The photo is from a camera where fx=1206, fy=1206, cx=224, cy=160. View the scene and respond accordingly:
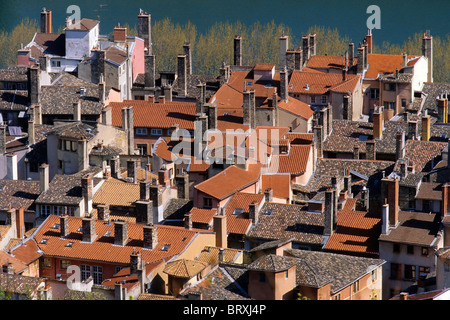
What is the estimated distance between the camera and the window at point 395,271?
46.9m

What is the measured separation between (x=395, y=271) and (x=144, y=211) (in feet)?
34.4

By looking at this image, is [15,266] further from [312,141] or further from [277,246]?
[312,141]

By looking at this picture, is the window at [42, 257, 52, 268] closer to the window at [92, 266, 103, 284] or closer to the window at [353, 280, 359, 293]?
the window at [92, 266, 103, 284]

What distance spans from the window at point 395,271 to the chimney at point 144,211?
10.1 meters

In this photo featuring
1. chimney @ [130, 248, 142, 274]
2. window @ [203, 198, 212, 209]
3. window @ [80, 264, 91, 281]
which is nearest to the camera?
chimney @ [130, 248, 142, 274]

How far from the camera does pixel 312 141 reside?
60531 millimetres

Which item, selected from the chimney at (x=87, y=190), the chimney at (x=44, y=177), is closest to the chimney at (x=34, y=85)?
the chimney at (x=44, y=177)

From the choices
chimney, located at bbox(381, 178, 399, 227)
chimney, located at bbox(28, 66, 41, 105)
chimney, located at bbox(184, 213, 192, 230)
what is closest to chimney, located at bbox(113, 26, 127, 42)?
chimney, located at bbox(28, 66, 41, 105)

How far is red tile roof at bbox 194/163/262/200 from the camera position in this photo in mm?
52406

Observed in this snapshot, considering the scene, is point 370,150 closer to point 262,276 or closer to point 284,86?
point 284,86

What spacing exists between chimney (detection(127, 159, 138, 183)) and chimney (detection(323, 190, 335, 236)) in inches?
394

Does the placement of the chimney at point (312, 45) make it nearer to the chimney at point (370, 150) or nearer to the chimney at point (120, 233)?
the chimney at point (370, 150)

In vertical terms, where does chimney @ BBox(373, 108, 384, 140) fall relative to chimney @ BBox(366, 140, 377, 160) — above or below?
above

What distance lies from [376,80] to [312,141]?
1385cm
